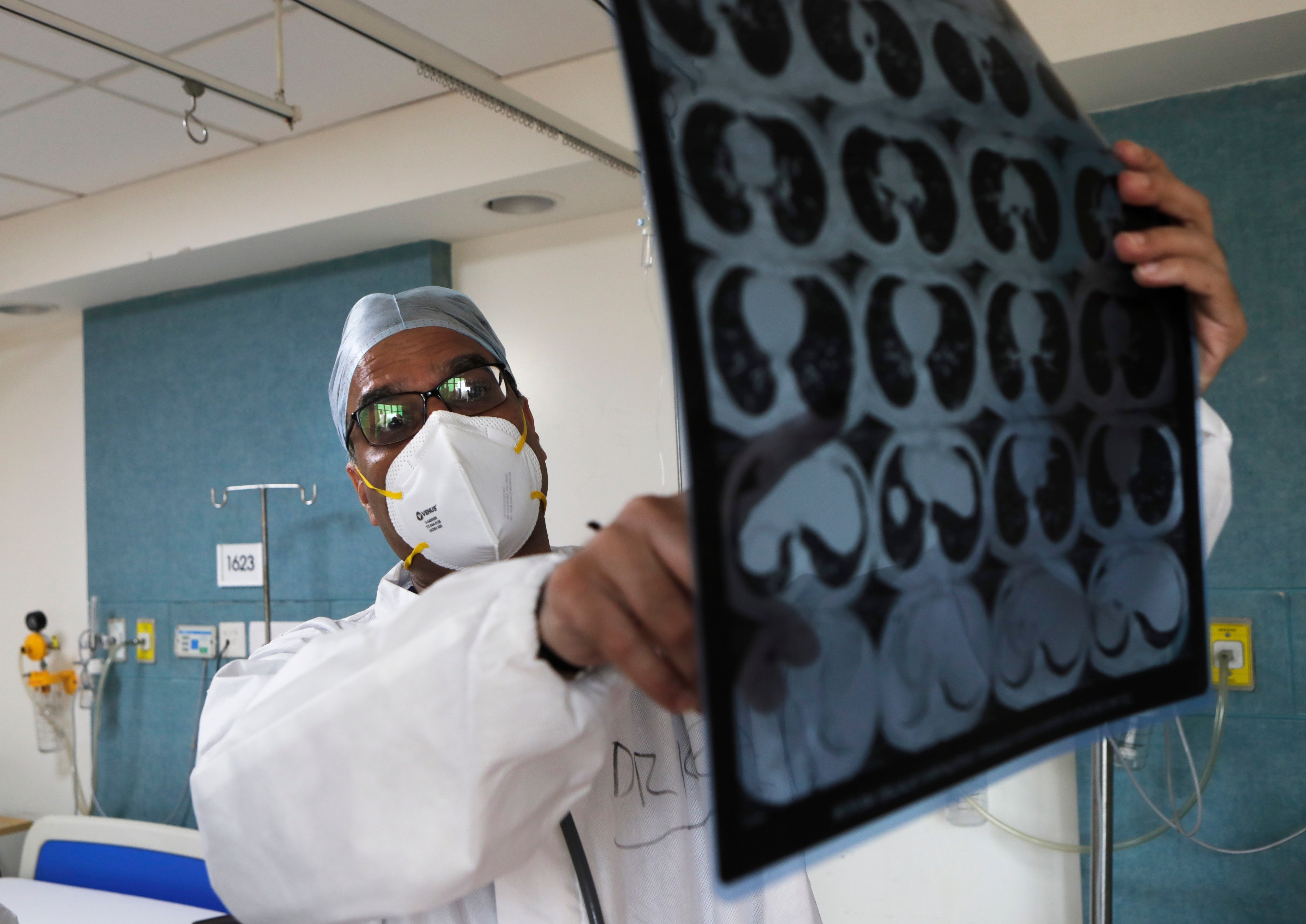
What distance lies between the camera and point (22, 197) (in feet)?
10.7

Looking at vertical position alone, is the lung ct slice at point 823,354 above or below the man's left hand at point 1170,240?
below

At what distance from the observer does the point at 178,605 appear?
342cm

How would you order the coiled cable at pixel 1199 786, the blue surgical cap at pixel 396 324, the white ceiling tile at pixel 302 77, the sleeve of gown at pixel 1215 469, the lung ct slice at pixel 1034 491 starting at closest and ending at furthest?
1. the lung ct slice at pixel 1034 491
2. the sleeve of gown at pixel 1215 469
3. the blue surgical cap at pixel 396 324
4. the coiled cable at pixel 1199 786
5. the white ceiling tile at pixel 302 77

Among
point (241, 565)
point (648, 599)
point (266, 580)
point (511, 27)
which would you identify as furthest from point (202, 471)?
point (648, 599)

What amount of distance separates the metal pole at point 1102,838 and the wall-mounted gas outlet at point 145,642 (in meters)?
3.28

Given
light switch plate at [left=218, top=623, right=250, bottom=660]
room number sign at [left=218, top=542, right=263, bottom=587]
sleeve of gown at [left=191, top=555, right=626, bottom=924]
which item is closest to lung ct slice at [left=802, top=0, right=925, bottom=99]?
sleeve of gown at [left=191, top=555, right=626, bottom=924]

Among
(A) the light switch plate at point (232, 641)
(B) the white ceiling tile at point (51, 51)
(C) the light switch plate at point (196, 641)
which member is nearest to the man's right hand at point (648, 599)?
(B) the white ceiling tile at point (51, 51)

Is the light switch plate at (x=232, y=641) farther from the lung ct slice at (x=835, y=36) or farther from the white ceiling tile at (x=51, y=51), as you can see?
the lung ct slice at (x=835, y=36)

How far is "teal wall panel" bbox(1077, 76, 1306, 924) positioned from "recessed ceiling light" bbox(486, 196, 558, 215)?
62.2 inches

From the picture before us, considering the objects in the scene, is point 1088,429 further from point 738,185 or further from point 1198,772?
point 1198,772

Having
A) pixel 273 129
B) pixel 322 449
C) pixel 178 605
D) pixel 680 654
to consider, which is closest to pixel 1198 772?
pixel 680 654

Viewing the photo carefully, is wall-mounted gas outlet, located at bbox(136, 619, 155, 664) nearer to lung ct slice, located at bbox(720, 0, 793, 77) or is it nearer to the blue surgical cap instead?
the blue surgical cap

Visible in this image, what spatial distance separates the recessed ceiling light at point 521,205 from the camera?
2682 mm

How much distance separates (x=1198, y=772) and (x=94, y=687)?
3.60 m
